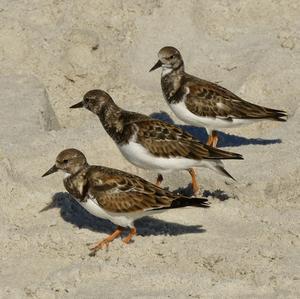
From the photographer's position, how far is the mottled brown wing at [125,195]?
768 centimetres

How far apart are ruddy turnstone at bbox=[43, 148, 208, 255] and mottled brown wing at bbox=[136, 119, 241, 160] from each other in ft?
2.56

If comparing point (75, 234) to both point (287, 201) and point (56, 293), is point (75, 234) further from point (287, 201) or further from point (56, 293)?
point (287, 201)

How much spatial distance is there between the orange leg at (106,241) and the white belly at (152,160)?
87 cm

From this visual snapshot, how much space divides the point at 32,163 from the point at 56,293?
254 centimetres

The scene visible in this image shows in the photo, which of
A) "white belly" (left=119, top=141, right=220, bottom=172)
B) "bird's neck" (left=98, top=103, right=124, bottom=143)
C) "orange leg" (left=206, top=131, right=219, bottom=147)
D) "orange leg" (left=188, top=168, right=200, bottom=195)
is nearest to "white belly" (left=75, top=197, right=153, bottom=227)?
"white belly" (left=119, top=141, right=220, bottom=172)

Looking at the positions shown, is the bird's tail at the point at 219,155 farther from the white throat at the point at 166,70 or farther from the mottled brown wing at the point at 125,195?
the white throat at the point at 166,70

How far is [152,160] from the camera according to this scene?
8672 mm

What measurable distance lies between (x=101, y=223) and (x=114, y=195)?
97 centimetres

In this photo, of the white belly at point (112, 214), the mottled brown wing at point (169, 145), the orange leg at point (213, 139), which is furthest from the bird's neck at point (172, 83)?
the white belly at point (112, 214)

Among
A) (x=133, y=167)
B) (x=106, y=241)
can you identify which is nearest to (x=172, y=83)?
(x=133, y=167)

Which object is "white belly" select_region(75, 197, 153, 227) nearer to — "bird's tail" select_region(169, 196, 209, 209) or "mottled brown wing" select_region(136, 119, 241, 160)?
"bird's tail" select_region(169, 196, 209, 209)

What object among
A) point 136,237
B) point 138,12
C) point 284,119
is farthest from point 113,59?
point 136,237

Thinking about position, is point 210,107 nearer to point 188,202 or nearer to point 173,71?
point 173,71

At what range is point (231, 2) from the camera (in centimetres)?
1324
